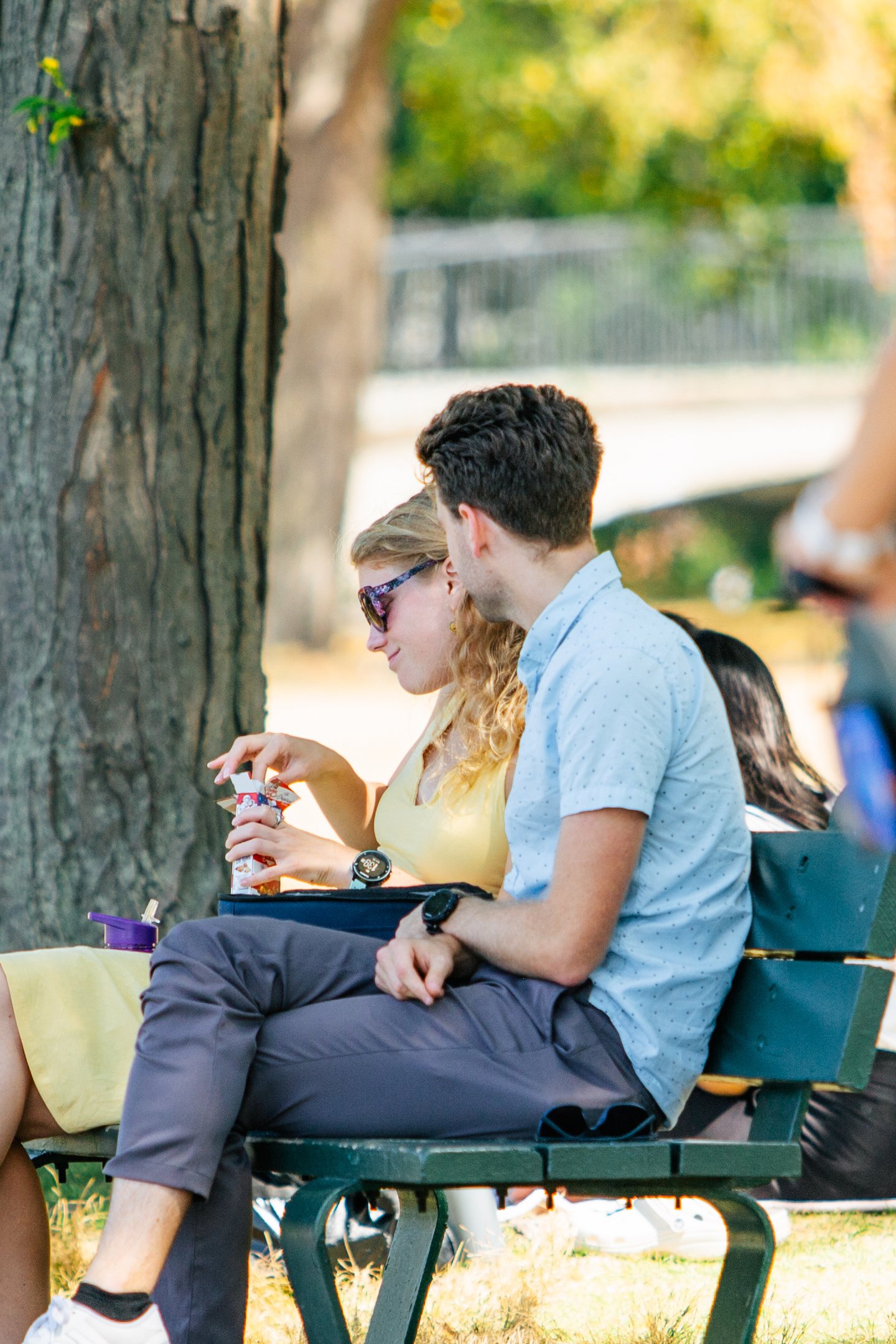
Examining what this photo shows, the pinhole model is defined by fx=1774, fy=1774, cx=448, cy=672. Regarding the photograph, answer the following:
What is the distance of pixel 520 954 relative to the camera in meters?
2.63

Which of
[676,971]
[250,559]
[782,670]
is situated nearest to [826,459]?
[782,670]

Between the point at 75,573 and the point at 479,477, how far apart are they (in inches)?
65.7

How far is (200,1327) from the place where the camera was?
8.14ft

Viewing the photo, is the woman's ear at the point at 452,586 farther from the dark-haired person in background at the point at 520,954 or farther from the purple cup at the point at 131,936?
the purple cup at the point at 131,936

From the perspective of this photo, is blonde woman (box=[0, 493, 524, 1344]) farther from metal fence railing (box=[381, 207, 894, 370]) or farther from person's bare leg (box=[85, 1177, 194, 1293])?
metal fence railing (box=[381, 207, 894, 370])

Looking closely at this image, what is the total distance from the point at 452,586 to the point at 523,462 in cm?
70

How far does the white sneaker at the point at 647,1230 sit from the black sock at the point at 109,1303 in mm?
1755

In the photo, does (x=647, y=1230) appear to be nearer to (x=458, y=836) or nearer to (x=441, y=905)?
(x=458, y=836)

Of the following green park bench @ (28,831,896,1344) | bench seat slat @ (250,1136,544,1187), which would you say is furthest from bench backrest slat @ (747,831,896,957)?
bench seat slat @ (250,1136,544,1187)

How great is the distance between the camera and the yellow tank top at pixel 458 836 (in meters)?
3.21

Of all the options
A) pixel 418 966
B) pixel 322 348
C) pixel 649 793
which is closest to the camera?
pixel 649 793

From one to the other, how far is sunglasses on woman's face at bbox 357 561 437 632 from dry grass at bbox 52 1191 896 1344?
128 centimetres

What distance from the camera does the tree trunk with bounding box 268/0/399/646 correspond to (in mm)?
16594

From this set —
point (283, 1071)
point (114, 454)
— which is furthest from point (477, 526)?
point (114, 454)
